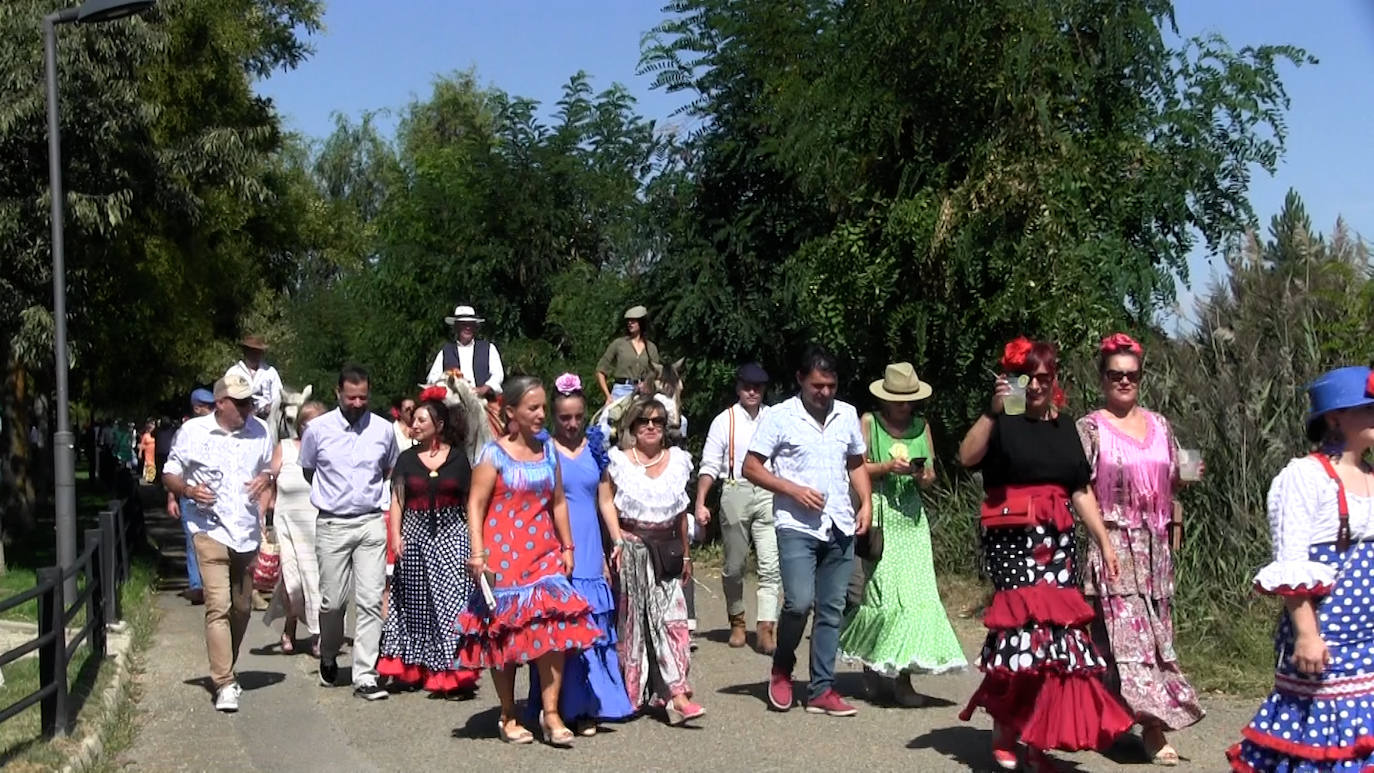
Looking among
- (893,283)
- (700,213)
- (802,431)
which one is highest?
(700,213)

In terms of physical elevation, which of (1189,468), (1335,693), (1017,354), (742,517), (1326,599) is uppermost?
(1017,354)

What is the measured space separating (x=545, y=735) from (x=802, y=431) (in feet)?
6.98

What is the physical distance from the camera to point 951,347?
1462 cm

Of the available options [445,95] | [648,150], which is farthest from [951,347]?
[445,95]

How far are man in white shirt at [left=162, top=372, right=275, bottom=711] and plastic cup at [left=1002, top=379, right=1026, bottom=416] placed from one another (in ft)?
15.4

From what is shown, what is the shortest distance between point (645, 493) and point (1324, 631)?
4473mm

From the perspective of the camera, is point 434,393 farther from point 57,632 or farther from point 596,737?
point 57,632

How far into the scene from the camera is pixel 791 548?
30.7 ft

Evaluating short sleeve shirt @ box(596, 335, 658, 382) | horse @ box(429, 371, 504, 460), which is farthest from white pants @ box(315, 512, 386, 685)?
short sleeve shirt @ box(596, 335, 658, 382)

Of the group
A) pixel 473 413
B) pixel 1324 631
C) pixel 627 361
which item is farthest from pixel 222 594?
pixel 1324 631

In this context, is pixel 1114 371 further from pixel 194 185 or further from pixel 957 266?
pixel 194 185

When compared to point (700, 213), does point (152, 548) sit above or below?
below

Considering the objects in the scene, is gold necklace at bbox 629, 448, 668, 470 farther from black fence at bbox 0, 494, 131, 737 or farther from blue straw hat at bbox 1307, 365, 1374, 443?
blue straw hat at bbox 1307, 365, 1374, 443

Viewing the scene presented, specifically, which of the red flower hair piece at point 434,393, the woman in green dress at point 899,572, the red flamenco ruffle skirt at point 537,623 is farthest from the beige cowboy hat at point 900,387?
the red flower hair piece at point 434,393
